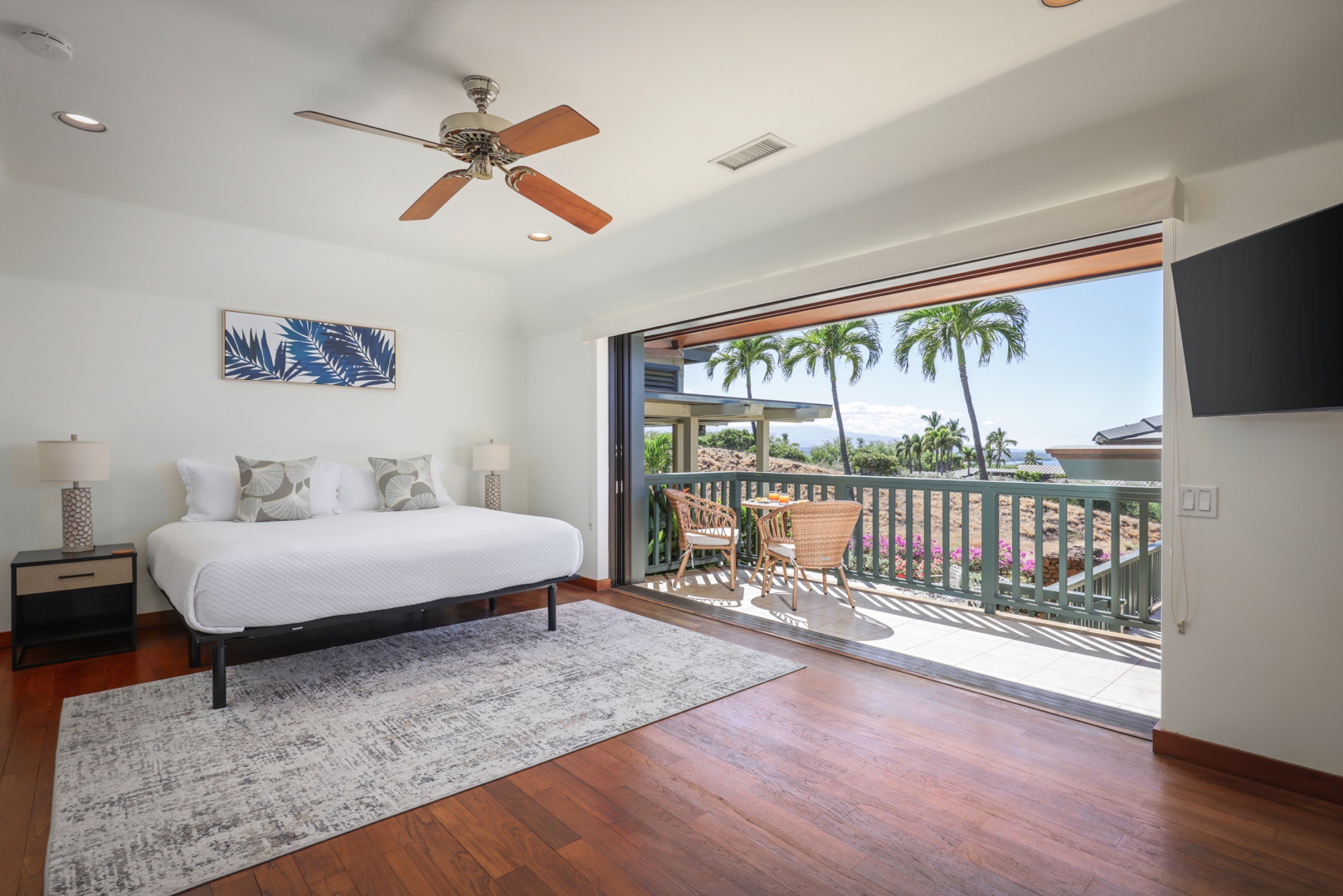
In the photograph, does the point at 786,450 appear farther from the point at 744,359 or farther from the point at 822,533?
the point at 822,533

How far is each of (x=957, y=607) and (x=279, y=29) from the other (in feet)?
16.2

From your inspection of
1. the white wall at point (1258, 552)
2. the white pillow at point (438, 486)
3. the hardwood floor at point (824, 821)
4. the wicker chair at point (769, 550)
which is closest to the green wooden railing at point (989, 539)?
the wicker chair at point (769, 550)

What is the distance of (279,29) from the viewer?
2199 millimetres

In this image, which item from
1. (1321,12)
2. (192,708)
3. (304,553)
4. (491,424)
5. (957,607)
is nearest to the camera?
(1321,12)

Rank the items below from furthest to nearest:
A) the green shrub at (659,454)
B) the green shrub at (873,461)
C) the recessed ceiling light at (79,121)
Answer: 1. the green shrub at (659,454)
2. the green shrub at (873,461)
3. the recessed ceiling light at (79,121)

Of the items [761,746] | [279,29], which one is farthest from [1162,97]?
[279,29]

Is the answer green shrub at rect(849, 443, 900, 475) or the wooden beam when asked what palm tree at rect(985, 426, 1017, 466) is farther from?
the wooden beam

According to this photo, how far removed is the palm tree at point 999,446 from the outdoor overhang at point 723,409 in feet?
7.11

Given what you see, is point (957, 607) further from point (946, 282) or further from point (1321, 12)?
point (1321, 12)

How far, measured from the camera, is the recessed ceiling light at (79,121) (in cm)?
275

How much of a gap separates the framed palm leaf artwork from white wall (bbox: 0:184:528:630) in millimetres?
72

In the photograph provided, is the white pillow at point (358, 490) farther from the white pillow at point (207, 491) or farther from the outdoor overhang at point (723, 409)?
the outdoor overhang at point (723, 409)

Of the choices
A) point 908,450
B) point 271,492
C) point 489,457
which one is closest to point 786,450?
point 908,450

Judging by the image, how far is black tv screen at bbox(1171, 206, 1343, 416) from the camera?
1.79 meters
